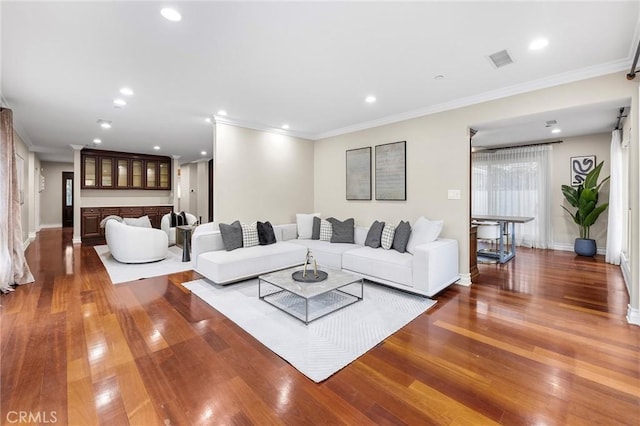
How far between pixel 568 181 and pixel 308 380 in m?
7.41

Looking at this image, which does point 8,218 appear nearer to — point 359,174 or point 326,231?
point 326,231

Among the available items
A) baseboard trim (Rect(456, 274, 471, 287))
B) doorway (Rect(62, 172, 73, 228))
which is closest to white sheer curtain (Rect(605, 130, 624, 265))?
baseboard trim (Rect(456, 274, 471, 287))

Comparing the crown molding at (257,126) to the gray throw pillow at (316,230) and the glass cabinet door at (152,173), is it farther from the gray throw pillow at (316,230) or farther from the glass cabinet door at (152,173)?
the glass cabinet door at (152,173)

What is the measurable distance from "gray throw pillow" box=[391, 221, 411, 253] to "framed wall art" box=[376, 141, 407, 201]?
0.71 meters

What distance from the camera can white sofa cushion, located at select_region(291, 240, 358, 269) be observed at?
4418mm

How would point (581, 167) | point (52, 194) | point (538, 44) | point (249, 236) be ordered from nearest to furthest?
1. point (538, 44)
2. point (249, 236)
3. point (581, 167)
4. point (52, 194)

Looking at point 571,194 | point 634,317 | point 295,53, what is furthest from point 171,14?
point 571,194

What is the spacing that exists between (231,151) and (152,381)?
377cm

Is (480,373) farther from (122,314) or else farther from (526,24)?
(122,314)

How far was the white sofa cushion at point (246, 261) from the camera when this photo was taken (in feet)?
12.7

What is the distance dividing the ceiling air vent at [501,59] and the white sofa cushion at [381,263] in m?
2.37

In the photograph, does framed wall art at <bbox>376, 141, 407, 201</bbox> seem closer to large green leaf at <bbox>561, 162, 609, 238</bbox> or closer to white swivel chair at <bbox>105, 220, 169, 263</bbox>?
large green leaf at <bbox>561, 162, 609, 238</bbox>

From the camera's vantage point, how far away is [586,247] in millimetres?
5711

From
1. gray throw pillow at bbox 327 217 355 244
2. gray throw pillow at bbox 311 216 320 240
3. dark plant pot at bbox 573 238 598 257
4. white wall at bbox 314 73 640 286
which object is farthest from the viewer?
dark plant pot at bbox 573 238 598 257
